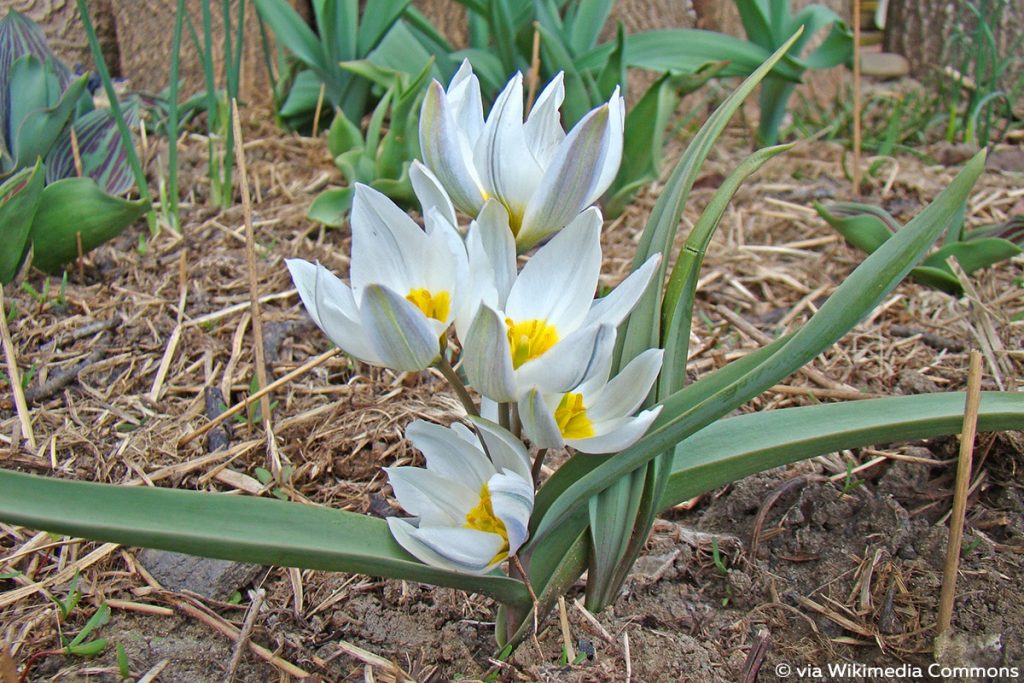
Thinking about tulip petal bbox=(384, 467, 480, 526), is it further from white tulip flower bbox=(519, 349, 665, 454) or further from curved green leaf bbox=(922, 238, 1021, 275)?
curved green leaf bbox=(922, 238, 1021, 275)

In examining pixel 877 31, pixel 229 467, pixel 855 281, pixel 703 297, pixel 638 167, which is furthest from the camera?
pixel 877 31

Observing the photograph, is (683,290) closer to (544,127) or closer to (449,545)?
(544,127)

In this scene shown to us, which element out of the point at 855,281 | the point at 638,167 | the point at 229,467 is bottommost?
the point at 229,467

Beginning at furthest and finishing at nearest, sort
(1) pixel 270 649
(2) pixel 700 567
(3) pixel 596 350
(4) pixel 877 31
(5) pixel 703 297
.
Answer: (4) pixel 877 31, (5) pixel 703 297, (2) pixel 700 567, (1) pixel 270 649, (3) pixel 596 350

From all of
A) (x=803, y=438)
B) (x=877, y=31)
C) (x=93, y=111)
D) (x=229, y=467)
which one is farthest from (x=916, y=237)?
(x=877, y=31)

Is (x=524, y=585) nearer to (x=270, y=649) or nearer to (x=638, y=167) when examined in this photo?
(x=270, y=649)

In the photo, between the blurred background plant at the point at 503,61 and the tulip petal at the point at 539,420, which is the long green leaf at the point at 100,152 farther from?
the tulip petal at the point at 539,420

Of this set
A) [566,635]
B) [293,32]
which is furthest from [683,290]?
[293,32]
